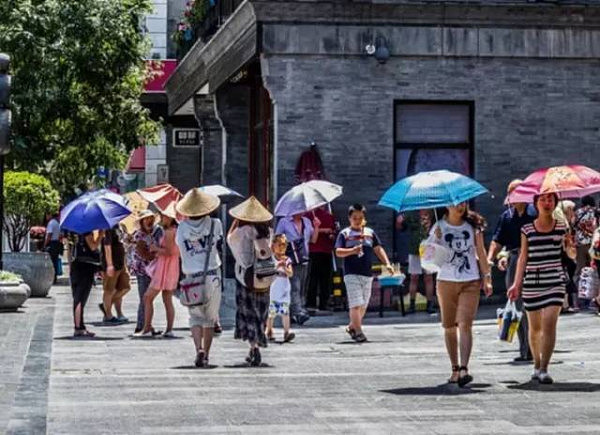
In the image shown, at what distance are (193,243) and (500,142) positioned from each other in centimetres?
1010

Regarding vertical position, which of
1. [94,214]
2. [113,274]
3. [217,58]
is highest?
[217,58]

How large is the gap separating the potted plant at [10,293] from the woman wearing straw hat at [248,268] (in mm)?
8633

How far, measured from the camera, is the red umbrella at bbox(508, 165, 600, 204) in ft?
46.8

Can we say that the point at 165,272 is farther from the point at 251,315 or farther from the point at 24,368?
the point at 24,368

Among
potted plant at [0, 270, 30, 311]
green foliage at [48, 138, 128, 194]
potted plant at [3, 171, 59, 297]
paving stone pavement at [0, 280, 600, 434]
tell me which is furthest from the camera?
green foliage at [48, 138, 128, 194]

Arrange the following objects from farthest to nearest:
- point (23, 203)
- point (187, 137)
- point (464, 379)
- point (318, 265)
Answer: point (187, 137), point (23, 203), point (318, 265), point (464, 379)

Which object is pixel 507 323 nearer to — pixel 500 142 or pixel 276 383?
pixel 276 383

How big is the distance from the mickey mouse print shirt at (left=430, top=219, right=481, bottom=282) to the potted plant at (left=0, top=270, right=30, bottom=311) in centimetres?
1178

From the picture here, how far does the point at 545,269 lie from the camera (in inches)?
560

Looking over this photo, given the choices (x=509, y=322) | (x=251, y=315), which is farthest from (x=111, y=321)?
(x=509, y=322)

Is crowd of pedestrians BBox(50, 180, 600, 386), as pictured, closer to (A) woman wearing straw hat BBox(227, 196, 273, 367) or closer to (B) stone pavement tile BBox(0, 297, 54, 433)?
(A) woman wearing straw hat BBox(227, 196, 273, 367)

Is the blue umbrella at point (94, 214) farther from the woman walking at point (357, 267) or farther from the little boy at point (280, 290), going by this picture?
the woman walking at point (357, 267)

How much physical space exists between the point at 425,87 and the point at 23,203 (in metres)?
9.29

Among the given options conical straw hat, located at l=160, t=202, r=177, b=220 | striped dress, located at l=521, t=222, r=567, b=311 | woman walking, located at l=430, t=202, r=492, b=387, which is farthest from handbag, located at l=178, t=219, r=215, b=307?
conical straw hat, located at l=160, t=202, r=177, b=220
